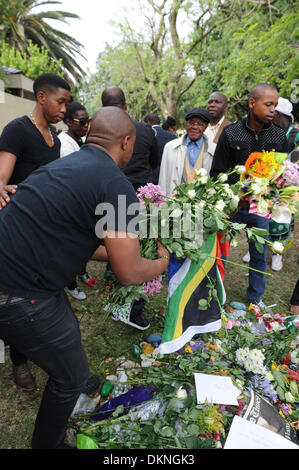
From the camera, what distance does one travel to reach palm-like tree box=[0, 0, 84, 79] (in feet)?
53.8

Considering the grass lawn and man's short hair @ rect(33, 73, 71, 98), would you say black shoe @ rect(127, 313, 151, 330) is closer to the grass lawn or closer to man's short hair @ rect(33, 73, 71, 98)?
the grass lawn

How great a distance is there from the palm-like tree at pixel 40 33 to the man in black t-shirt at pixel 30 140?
16967 mm

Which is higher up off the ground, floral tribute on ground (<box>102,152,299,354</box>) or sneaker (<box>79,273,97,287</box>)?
floral tribute on ground (<box>102,152,299,354</box>)

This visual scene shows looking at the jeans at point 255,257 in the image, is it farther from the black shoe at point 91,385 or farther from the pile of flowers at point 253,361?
the black shoe at point 91,385

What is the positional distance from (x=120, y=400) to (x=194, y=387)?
0.52 m

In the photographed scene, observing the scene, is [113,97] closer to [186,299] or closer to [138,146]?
[138,146]

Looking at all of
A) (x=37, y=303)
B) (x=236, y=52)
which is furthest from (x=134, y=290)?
(x=236, y=52)

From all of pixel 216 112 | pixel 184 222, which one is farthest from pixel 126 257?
pixel 216 112

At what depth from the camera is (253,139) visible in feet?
9.89

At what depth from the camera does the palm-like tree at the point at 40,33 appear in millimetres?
16391

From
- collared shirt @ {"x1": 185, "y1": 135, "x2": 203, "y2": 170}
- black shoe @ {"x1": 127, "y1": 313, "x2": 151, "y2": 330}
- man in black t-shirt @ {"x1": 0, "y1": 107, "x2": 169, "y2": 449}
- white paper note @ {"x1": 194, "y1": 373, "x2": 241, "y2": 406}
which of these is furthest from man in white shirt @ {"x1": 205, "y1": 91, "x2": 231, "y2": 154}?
white paper note @ {"x1": 194, "y1": 373, "x2": 241, "y2": 406}

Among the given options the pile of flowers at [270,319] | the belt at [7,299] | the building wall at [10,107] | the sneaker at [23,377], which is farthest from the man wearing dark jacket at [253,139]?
the building wall at [10,107]

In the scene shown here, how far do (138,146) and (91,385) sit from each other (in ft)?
7.47

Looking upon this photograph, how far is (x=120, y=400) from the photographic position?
197cm
